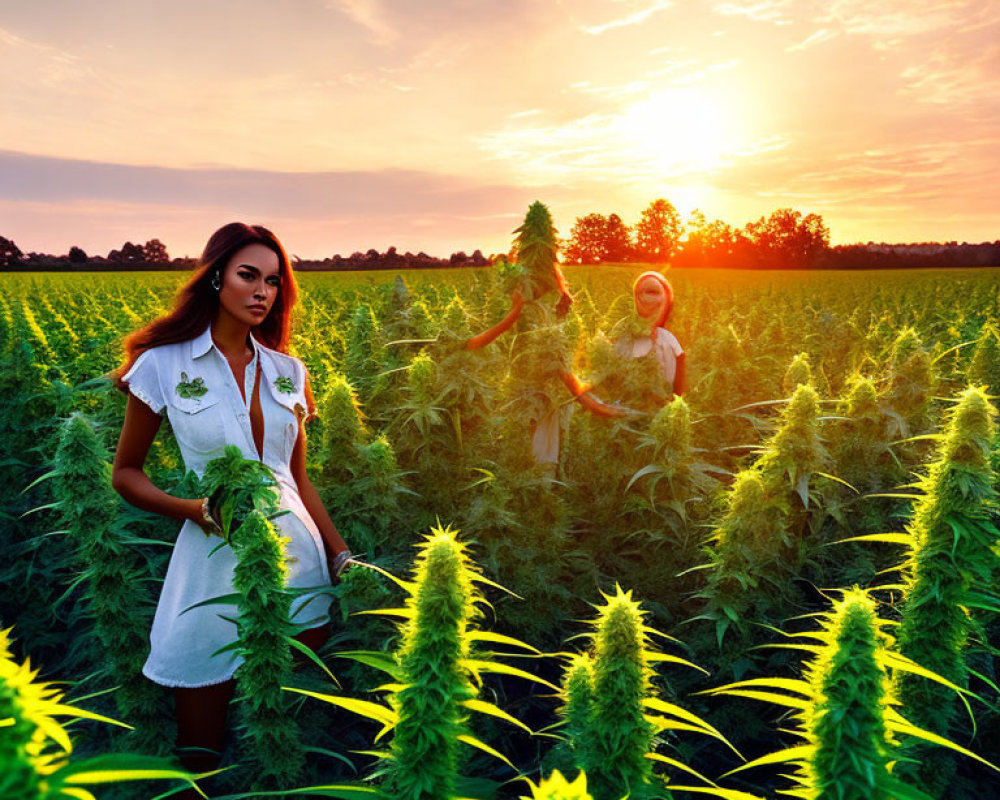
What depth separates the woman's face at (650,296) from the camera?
5.27m

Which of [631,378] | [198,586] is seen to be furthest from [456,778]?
[631,378]

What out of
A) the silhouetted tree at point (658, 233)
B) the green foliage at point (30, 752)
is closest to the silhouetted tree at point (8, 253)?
the silhouetted tree at point (658, 233)

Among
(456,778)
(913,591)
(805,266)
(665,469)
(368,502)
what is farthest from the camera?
(805,266)

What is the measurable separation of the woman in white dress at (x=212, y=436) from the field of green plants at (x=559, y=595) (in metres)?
0.17

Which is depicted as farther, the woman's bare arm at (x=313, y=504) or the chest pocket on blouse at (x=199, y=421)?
the woman's bare arm at (x=313, y=504)

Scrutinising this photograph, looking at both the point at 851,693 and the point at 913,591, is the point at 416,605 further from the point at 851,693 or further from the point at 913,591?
the point at 913,591

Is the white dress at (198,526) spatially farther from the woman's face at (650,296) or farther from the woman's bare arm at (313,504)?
the woman's face at (650,296)

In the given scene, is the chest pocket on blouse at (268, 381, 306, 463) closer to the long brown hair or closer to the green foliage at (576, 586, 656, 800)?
the long brown hair

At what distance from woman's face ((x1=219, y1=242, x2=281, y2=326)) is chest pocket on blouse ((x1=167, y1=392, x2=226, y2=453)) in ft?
1.36

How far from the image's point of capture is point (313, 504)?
2902mm

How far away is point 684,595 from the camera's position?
3924 mm

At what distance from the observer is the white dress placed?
2.48 m

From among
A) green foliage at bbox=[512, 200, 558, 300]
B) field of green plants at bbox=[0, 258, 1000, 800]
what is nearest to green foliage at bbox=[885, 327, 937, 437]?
field of green plants at bbox=[0, 258, 1000, 800]

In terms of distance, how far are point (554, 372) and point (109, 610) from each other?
8.43 ft
